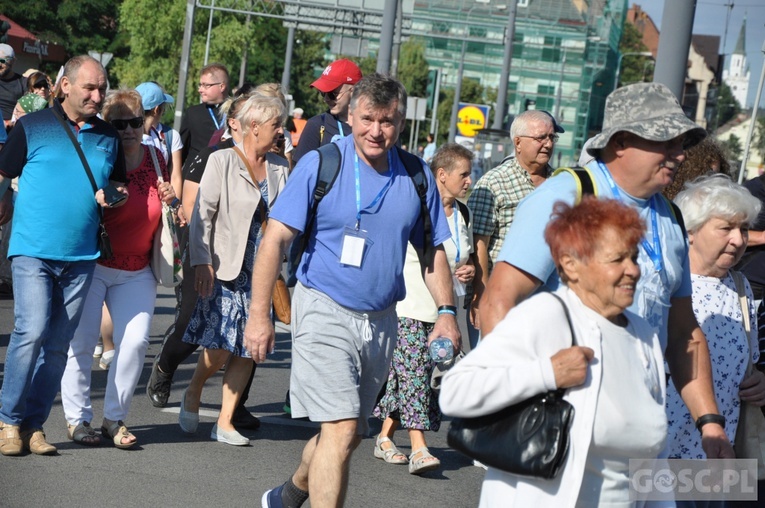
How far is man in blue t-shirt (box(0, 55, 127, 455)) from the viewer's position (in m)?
6.05

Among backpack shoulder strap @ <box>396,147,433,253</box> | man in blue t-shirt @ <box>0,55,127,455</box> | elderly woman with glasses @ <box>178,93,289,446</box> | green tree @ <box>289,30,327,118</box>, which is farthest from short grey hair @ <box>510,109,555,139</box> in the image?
green tree @ <box>289,30,327,118</box>

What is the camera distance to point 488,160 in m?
36.5

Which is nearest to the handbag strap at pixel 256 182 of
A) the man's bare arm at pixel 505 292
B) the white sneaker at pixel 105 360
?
the white sneaker at pixel 105 360

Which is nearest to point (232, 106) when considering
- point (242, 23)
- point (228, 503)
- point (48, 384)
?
point (48, 384)

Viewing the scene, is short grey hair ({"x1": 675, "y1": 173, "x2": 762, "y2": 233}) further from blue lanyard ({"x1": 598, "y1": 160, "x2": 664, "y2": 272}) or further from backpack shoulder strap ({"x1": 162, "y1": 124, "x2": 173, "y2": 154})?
backpack shoulder strap ({"x1": 162, "y1": 124, "x2": 173, "y2": 154})

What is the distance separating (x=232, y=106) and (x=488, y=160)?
95.7ft

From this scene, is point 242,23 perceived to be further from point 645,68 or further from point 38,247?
point 645,68

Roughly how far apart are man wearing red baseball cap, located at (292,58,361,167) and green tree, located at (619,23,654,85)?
113492mm

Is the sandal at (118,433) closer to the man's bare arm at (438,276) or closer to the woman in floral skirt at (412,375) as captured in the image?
the woman in floral skirt at (412,375)

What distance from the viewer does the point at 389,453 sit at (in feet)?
23.5

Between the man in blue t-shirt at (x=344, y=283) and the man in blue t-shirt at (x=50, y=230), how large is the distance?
1.57m

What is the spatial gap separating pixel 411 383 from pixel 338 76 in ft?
8.06

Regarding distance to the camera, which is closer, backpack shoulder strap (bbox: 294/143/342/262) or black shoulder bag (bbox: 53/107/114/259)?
backpack shoulder strap (bbox: 294/143/342/262)

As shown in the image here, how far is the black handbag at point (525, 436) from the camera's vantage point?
3.18 meters
